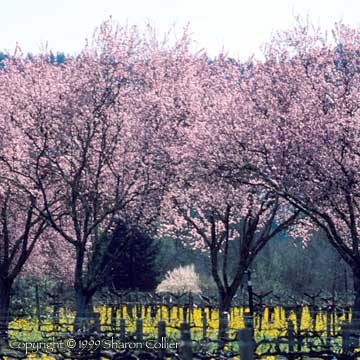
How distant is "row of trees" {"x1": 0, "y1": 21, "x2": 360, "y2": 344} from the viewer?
23.0 meters

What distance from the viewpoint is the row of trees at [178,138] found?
23.0 meters

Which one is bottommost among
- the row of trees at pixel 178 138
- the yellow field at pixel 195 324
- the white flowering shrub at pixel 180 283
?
the yellow field at pixel 195 324

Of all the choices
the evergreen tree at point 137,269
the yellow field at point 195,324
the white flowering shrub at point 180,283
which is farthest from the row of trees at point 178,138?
the white flowering shrub at point 180,283

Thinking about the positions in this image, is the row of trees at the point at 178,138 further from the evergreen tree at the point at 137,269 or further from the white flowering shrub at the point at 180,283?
the white flowering shrub at the point at 180,283

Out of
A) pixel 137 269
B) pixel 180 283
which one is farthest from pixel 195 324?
pixel 180 283

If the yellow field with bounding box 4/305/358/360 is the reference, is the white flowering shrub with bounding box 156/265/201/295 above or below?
above

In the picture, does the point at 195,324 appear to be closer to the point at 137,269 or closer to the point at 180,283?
the point at 137,269

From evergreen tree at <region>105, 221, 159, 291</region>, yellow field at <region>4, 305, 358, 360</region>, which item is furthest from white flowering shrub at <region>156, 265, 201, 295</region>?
yellow field at <region>4, 305, 358, 360</region>

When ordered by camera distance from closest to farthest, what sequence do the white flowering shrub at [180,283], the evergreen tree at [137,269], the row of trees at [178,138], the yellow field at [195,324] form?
1. the row of trees at [178,138]
2. the yellow field at [195,324]
3. the evergreen tree at [137,269]
4. the white flowering shrub at [180,283]

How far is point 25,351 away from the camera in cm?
→ 1942

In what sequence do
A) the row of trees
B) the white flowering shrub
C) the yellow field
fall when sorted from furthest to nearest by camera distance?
1. the white flowering shrub
2. the yellow field
3. the row of trees

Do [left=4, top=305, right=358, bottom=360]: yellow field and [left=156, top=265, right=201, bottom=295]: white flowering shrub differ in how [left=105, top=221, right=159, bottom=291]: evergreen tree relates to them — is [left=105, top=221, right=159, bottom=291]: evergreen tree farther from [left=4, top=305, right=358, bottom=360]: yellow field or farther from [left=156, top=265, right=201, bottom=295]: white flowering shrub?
[left=156, top=265, right=201, bottom=295]: white flowering shrub

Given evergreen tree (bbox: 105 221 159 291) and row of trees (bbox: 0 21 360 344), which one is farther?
evergreen tree (bbox: 105 221 159 291)

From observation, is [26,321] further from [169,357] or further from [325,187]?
[169,357]
